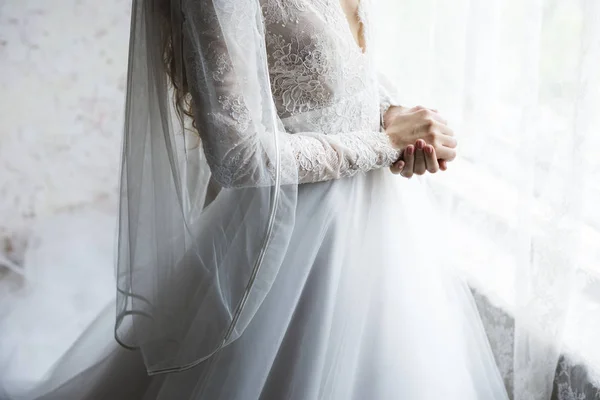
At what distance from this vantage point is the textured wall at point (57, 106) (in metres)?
2.08

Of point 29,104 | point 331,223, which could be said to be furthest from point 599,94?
point 29,104

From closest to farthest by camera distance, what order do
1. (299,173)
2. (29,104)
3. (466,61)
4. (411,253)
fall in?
(299,173) → (411,253) → (466,61) → (29,104)

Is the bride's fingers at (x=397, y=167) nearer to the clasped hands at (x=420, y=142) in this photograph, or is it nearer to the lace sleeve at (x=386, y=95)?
the clasped hands at (x=420, y=142)

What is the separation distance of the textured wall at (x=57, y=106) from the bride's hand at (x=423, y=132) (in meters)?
1.51

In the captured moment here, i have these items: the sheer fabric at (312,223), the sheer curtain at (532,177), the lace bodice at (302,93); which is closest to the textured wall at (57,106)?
the sheer fabric at (312,223)

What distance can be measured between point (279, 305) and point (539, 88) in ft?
1.94

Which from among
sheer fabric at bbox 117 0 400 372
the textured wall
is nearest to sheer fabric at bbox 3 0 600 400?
sheer fabric at bbox 117 0 400 372

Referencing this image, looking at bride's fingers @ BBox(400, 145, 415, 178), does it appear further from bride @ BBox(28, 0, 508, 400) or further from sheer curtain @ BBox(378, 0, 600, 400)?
sheer curtain @ BBox(378, 0, 600, 400)

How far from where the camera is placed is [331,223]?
100 centimetres

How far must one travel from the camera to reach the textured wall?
2.08 metres

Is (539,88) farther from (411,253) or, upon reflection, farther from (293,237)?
(293,237)

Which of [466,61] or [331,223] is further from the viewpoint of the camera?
[466,61]

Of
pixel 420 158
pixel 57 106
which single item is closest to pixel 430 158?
pixel 420 158

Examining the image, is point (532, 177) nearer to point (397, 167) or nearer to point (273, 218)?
point (397, 167)
